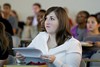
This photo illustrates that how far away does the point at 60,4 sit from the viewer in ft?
28.6

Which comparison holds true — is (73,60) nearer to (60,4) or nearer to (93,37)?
(93,37)

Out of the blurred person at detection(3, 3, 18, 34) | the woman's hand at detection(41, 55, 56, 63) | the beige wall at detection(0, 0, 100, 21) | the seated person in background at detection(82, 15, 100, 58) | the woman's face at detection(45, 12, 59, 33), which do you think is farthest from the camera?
the beige wall at detection(0, 0, 100, 21)

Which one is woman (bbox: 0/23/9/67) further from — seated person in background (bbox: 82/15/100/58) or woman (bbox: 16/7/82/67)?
seated person in background (bbox: 82/15/100/58)

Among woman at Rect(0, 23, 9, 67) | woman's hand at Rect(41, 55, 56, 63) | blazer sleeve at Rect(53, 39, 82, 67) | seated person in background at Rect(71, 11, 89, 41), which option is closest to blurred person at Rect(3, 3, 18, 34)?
seated person in background at Rect(71, 11, 89, 41)

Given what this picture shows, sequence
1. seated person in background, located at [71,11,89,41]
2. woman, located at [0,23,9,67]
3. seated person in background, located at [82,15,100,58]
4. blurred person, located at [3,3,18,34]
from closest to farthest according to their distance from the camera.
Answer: woman, located at [0,23,9,67] < seated person in background, located at [82,15,100,58] < seated person in background, located at [71,11,89,41] < blurred person, located at [3,3,18,34]

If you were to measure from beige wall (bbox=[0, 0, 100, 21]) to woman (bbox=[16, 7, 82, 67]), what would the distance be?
562 cm

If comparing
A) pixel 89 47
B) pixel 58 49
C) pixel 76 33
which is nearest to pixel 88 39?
pixel 89 47

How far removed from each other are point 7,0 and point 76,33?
383 centimetres

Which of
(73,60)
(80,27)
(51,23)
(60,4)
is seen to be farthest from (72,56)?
(60,4)

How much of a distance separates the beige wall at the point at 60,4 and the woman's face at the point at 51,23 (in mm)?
5670

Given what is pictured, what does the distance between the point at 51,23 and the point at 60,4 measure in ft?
19.7

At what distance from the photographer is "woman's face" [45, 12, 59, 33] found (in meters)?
2.77

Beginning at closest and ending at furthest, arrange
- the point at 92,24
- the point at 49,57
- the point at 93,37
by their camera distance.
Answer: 1. the point at 49,57
2. the point at 93,37
3. the point at 92,24

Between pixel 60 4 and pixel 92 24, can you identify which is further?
pixel 60 4
